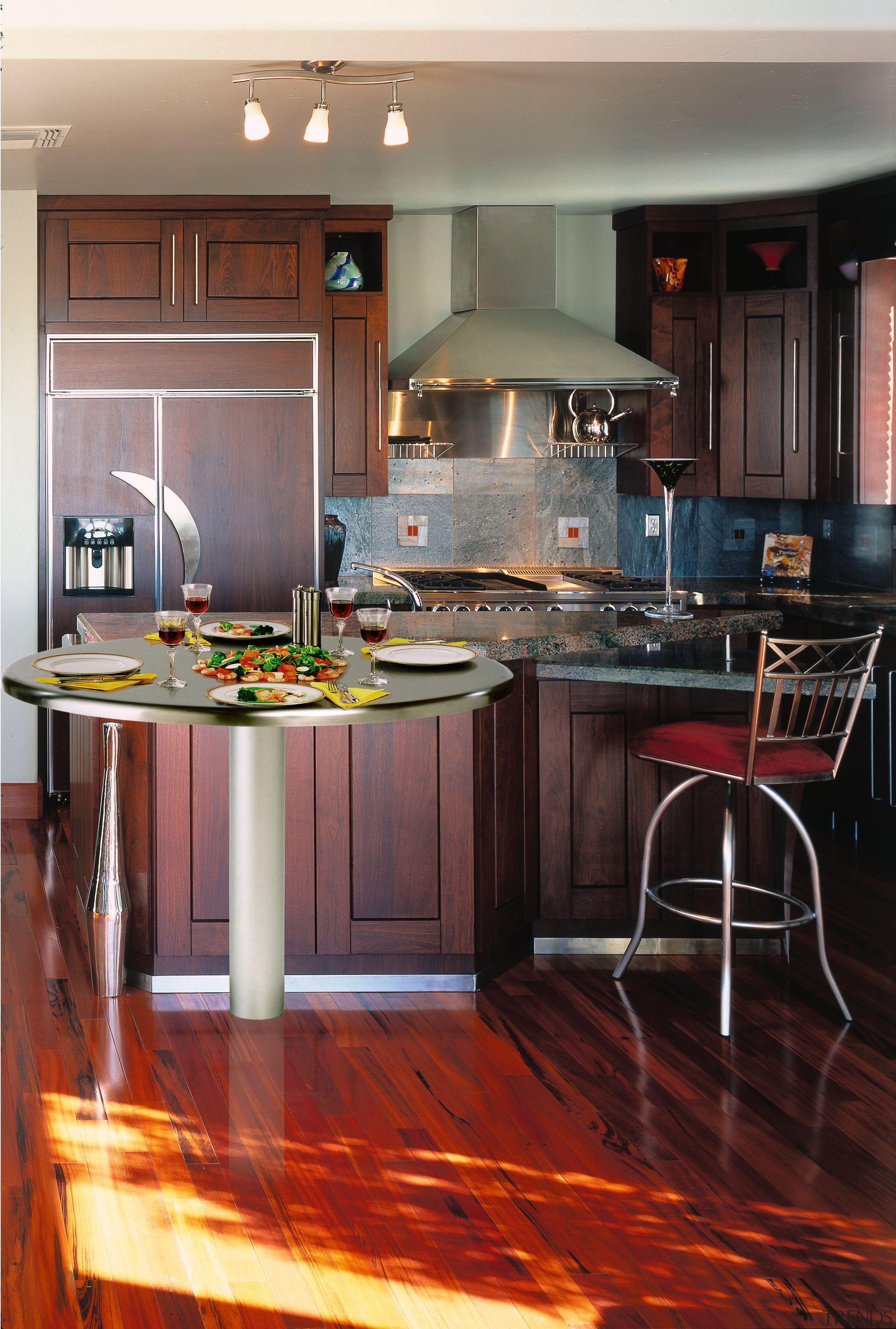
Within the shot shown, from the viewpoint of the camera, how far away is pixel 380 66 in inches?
134

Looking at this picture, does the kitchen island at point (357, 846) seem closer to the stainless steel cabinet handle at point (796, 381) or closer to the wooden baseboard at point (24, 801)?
the wooden baseboard at point (24, 801)

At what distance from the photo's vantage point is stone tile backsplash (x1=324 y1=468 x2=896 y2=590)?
5.77 m

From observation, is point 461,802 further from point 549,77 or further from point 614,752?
point 549,77

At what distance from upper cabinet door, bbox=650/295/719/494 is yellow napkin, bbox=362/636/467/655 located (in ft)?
8.43

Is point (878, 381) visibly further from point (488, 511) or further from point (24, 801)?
point (24, 801)

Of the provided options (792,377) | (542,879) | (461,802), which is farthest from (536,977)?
(792,377)

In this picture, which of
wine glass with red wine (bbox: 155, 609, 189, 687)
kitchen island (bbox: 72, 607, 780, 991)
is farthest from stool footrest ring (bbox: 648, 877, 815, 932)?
wine glass with red wine (bbox: 155, 609, 189, 687)

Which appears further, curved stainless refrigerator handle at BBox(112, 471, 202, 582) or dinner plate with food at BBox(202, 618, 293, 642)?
curved stainless refrigerator handle at BBox(112, 471, 202, 582)

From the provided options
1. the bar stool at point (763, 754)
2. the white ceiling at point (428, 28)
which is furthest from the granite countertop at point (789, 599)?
the white ceiling at point (428, 28)

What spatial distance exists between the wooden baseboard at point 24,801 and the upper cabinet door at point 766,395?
125 inches

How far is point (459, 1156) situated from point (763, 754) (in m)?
1.22

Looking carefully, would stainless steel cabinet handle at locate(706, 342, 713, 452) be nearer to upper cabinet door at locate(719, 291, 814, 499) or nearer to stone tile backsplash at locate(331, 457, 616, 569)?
upper cabinet door at locate(719, 291, 814, 499)

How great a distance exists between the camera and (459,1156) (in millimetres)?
2465

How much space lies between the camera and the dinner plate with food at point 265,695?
2191 millimetres
